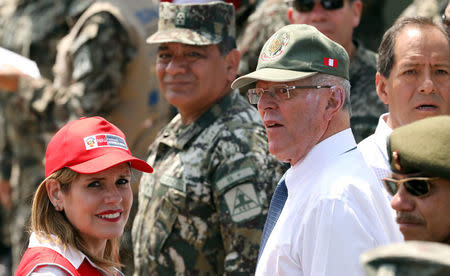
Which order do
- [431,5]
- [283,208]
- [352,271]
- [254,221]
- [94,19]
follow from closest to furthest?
[352,271]
[283,208]
[254,221]
[431,5]
[94,19]

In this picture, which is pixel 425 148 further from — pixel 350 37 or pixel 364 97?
pixel 350 37

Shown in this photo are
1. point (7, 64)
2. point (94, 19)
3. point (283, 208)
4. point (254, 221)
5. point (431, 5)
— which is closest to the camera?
point (283, 208)

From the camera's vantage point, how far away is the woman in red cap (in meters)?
3.14

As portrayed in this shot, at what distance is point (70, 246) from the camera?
3082 mm

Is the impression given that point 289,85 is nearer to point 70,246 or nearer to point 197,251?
point 70,246

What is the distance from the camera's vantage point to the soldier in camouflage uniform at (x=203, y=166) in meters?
4.13

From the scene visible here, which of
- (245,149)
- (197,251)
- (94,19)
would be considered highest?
(94,19)

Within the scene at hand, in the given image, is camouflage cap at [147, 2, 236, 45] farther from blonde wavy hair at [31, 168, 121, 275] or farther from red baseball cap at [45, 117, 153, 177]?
blonde wavy hair at [31, 168, 121, 275]

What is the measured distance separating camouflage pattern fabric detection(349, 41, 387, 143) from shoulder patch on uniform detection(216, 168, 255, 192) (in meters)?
0.94

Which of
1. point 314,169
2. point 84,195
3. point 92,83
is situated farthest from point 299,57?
point 92,83

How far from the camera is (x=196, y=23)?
182 inches

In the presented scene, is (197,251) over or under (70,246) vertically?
under

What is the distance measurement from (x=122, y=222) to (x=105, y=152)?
320 mm

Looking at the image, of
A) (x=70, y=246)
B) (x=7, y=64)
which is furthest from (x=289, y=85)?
(x=7, y=64)
